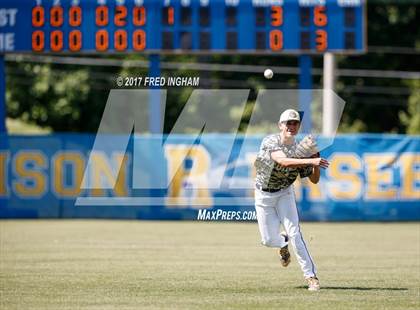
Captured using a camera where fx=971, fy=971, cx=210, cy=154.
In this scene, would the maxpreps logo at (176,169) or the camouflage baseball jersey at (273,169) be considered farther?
the maxpreps logo at (176,169)

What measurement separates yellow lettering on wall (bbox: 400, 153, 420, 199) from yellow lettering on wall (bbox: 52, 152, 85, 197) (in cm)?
790

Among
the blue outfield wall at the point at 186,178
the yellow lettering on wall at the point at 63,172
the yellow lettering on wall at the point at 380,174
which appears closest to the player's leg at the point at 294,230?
the blue outfield wall at the point at 186,178

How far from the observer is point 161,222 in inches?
923

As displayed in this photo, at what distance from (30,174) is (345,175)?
7785mm

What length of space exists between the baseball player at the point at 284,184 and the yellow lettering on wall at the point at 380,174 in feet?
41.2

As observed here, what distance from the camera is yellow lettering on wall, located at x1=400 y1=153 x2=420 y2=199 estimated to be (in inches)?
933

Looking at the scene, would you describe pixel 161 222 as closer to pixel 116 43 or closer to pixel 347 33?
pixel 116 43

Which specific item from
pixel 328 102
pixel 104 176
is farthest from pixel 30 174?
pixel 328 102

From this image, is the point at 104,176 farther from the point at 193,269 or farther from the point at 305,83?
the point at 193,269

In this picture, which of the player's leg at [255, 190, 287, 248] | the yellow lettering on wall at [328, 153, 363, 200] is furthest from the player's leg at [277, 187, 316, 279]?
the yellow lettering on wall at [328, 153, 363, 200]

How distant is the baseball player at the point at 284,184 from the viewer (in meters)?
10.7

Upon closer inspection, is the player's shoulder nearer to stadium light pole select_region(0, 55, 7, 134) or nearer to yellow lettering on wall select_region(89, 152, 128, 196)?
yellow lettering on wall select_region(89, 152, 128, 196)

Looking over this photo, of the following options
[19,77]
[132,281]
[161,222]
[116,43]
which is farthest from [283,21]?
[19,77]

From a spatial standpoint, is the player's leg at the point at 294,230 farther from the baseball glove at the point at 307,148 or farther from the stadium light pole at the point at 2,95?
the stadium light pole at the point at 2,95
